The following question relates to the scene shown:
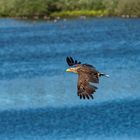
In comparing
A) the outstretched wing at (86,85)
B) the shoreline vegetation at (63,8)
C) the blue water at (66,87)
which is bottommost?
the shoreline vegetation at (63,8)

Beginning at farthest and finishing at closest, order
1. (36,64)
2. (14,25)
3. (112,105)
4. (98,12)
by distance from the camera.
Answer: (98,12), (14,25), (36,64), (112,105)

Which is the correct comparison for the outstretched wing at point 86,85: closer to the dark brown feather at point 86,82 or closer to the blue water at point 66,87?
the dark brown feather at point 86,82

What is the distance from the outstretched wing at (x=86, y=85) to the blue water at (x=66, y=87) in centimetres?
1270

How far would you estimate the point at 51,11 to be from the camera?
8662cm

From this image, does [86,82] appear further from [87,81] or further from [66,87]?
[66,87]

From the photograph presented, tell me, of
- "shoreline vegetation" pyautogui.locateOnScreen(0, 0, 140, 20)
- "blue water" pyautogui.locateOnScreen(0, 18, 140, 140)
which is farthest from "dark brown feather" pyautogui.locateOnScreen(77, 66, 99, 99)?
"shoreline vegetation" pyautogui.locateOnScreen(0, 0, 140, 20)

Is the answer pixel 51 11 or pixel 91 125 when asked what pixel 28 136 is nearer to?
pixel 91 125

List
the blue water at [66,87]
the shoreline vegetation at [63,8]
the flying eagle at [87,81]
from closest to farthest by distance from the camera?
the flying eagle at [87,81], the blue water at [66,87], the shoreline vegetation at [63,8]

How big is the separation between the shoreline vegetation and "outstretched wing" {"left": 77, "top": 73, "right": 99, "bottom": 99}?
6646 centimetres

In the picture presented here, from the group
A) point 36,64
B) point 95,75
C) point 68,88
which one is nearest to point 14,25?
point 36,64

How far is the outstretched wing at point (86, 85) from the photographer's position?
11.9 meters

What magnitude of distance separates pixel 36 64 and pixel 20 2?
43.4 m

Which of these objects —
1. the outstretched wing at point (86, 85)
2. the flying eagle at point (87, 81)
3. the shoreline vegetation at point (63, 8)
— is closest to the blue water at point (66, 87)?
the flying eagle at point (87, 81)

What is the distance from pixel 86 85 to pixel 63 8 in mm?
73833
